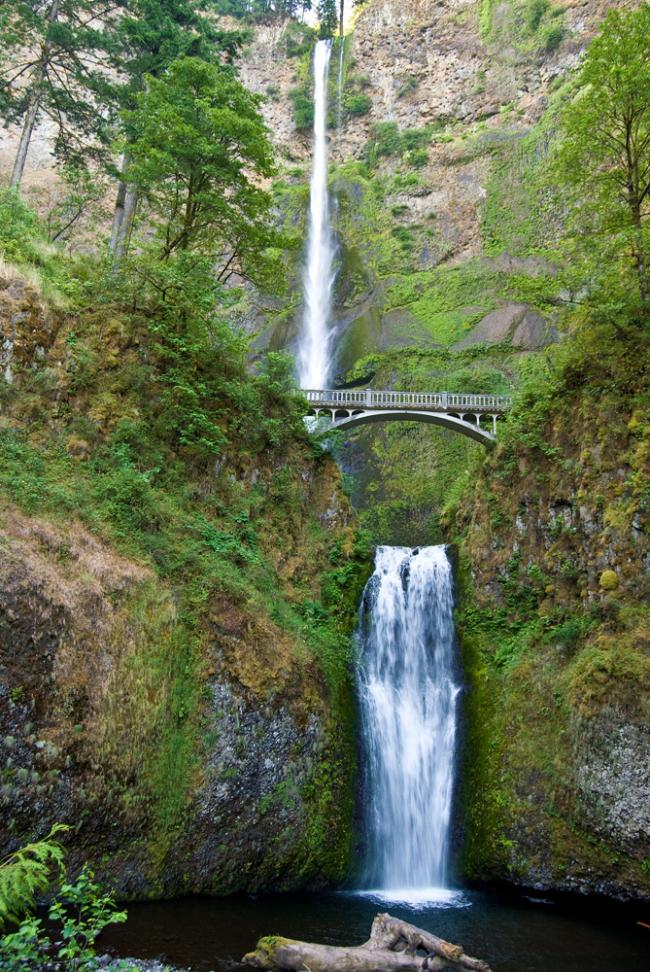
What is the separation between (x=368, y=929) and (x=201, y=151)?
15705 mm

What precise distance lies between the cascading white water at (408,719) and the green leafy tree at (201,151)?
957 cm

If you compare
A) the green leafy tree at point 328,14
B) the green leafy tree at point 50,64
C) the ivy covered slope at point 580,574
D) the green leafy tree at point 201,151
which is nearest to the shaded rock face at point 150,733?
the ivy covered slope at point 580,574

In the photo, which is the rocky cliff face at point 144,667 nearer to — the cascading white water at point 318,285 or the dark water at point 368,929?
the dark water at point 368,929

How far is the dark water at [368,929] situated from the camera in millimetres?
8250

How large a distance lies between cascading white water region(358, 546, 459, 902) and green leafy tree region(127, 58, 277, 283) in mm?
9574

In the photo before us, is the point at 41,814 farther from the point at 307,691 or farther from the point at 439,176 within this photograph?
the point at 439,176

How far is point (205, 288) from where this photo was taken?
14109mm

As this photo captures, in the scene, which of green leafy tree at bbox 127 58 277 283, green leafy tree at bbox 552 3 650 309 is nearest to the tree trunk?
green leafy tree at bbox 127 58 277 283

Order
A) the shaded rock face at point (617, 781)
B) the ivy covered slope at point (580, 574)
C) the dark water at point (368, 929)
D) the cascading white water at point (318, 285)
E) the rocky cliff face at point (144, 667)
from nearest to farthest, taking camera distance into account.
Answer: the dark water at point (368, 929)
the rocky cliff face at point (144, 667)
the shaded rock face at point (617, 781)
the ivy covered slope at point (580, 574)
the cascading white water at point (318, 285)

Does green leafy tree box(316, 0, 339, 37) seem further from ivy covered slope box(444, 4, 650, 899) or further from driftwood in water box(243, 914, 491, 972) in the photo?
driftwood in water box(243, 914, 491, 972)

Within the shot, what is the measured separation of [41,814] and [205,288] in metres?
10.5

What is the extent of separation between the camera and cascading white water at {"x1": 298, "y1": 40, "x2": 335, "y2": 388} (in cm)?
3125

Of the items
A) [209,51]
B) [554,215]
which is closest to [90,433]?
[209,51]

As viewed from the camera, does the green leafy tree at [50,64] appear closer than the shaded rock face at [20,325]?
No
